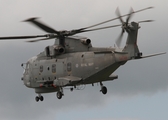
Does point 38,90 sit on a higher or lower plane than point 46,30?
lower

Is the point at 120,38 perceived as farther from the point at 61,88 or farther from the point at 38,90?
the point at 38,90

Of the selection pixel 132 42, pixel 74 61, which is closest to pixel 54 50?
pixel 74 61

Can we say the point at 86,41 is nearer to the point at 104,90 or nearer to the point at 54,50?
the point at 54,50

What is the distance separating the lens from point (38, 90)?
8762 centimetres

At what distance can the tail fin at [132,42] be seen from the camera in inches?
2960

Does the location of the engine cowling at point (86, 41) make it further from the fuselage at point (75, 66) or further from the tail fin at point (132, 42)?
the tail fin at point (132, 42)

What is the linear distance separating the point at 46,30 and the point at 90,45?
562 cm

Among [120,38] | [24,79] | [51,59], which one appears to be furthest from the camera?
[24,79]

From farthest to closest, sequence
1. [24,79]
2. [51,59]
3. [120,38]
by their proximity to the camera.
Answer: [24,79] < [51,59] < [120,38]

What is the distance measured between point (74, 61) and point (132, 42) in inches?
344

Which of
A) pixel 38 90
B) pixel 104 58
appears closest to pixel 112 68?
pixel 104 58

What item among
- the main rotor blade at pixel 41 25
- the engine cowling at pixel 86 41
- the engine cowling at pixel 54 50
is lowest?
the engine cowling at pixel 54 50

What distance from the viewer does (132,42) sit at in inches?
2982

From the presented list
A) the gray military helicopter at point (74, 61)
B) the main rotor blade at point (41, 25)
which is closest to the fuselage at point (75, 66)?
the gray military helicopter at point (74, 61)
